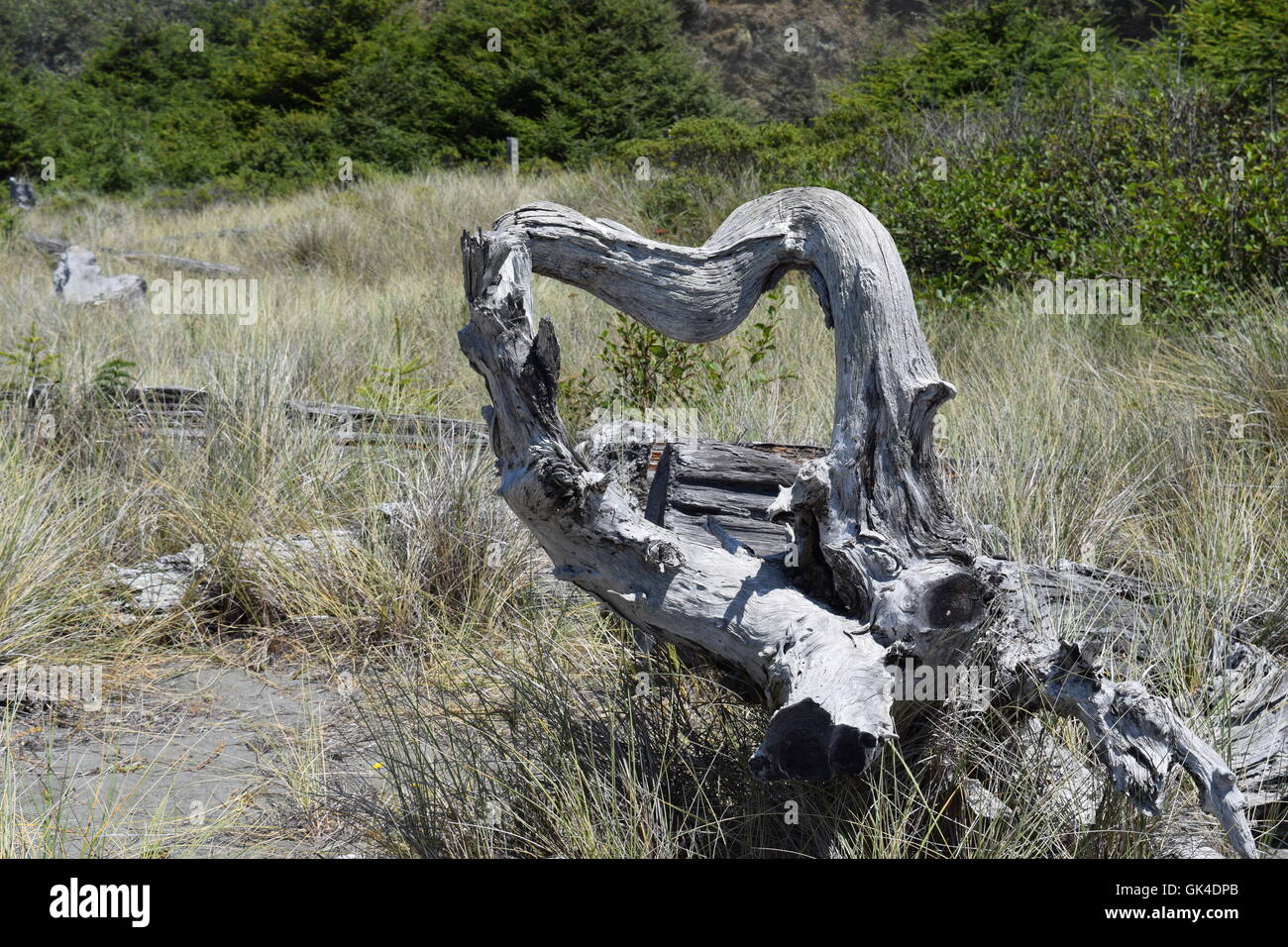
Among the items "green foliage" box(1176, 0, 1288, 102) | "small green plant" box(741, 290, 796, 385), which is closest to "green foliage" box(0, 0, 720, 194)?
"green foliage" box(1176, 0, 1288, 102)

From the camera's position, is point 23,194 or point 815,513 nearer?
point 815,513

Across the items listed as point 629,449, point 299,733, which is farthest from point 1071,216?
point 299,733

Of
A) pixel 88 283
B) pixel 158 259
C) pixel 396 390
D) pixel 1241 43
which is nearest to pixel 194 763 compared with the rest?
pixel 396 390

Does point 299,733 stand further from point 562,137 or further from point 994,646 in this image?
point 562,137

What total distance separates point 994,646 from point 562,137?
1804 cm

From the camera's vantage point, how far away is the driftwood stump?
2.20 meters

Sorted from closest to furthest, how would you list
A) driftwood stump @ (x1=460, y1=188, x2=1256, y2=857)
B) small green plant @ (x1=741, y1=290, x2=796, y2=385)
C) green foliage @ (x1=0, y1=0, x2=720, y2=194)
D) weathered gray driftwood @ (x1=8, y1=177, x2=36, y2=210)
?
driftwood stump @ (x1=460, y1=188, x2=1256, y2=857)
small green plant @ (x1=741, y1=290, x2=796, y2=385)
weathered gray driftwood @ (x1=8, y1=177, x2=36, y2=210)
green foliage @ (x1=0, y1=0, x2=720, y2=194)

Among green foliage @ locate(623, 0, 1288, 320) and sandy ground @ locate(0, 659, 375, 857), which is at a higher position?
green foliage @ locate(623, 0, 1288, 320)

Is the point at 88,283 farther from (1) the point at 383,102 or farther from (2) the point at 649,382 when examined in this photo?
(1) the point at 383,102

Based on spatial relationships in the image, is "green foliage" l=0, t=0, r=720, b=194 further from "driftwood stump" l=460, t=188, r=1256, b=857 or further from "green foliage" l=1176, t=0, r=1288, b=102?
"driftwood stump" l=460, t=188, r=1256, b=857

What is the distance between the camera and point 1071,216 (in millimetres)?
7398

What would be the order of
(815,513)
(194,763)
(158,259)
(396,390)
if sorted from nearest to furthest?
(815,513), (194,763), (396,390), (158,259)

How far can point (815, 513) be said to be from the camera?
7.85 feet

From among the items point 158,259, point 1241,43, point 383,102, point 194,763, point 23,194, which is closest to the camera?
point 194,763
